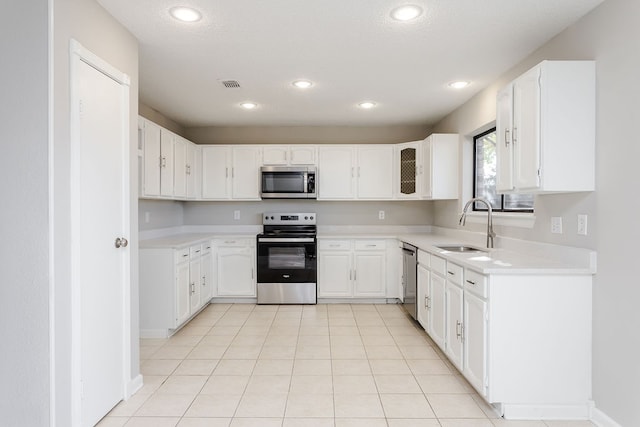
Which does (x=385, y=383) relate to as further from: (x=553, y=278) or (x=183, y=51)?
(x=183, y=51)

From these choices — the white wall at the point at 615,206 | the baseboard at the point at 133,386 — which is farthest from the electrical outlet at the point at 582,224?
the baseboard at the point at 133,386

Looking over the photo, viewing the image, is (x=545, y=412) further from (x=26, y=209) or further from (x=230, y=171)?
(x=230, y=171)

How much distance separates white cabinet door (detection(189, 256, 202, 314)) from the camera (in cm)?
404

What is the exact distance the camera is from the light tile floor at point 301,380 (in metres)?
2.20

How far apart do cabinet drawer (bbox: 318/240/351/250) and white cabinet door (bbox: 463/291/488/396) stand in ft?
7.85

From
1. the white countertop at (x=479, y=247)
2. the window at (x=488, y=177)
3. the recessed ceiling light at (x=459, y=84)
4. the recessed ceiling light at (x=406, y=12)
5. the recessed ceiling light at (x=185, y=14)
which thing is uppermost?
the recessed ceiling light at (x=459, y=84)

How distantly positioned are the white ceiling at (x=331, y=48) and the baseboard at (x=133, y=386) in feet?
7.50

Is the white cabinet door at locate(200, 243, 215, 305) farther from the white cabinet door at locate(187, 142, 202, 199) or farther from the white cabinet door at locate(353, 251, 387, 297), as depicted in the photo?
the white cabinet door at locate(353, 251, 387, 297)

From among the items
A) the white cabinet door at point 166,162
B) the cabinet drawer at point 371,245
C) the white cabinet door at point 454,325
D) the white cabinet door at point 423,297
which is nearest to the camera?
the white cabinet door at point 454,325

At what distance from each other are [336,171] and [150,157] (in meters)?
2.30

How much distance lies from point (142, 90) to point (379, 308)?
3556 millimetres

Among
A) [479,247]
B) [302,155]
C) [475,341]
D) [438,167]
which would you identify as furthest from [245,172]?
[475,341]

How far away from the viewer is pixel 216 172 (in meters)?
5.01

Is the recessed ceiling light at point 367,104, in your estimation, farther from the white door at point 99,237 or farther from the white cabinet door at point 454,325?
the white door at point 99,237
